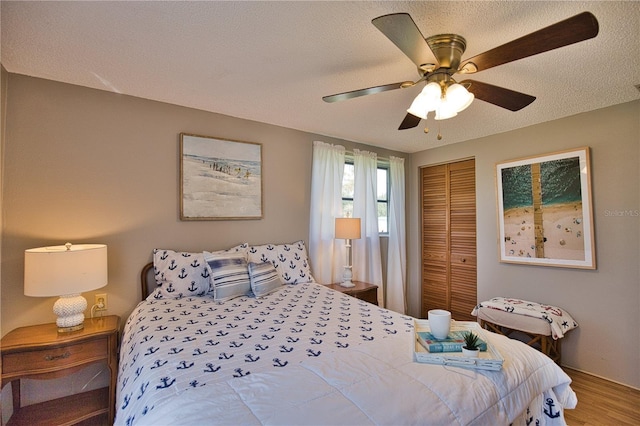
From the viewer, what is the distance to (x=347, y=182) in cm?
386

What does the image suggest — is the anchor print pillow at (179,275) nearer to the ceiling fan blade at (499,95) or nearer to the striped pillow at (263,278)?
the striped pillow at (263,278)

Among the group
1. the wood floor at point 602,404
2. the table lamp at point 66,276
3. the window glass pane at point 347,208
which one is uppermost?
the window glass pane at point 347,208

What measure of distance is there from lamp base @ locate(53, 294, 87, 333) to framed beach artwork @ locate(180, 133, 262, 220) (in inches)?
37.7

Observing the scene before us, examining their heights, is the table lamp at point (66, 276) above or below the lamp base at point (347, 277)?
above

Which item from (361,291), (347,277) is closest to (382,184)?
(347,277)

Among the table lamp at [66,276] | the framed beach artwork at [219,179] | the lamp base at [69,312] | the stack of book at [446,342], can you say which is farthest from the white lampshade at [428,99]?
the lamp base at [69,312]

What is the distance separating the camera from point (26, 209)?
207 centimetres

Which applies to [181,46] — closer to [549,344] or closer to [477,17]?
[477,17]

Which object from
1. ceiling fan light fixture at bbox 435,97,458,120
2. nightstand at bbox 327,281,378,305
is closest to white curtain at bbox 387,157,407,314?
nightstand at bbox 327,281,378,305

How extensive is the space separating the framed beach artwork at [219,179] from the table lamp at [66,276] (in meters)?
0.81

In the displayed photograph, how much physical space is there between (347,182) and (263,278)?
1.88 meters

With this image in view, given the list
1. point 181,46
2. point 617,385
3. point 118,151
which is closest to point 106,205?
point 118,151

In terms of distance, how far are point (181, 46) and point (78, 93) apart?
3.71ft

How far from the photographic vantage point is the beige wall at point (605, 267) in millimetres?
2520
